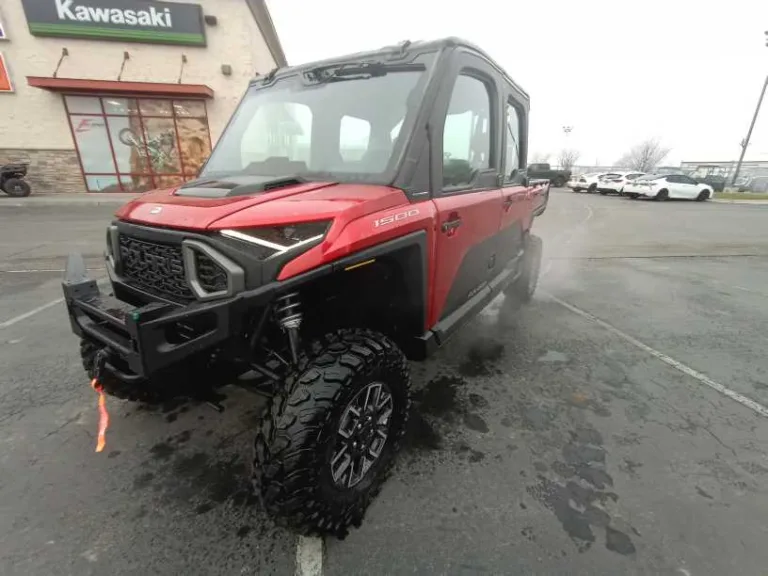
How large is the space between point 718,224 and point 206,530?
17.5m

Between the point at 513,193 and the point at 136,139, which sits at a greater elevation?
the point at 136,139

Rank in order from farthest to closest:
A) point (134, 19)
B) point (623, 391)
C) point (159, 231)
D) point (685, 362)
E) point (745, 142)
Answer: point (745, 142) < point (134, 19) < point (685, 362) < point (623, 391) < point (159, 231)

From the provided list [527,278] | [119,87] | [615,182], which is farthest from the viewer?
[615,182]

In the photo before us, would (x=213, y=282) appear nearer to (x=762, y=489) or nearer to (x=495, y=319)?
(x=762, y=489)

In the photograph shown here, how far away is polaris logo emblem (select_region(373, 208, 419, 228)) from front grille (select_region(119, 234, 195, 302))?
897mm

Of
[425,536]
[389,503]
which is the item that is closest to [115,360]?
[389,503]

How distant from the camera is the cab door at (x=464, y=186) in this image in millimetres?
2316

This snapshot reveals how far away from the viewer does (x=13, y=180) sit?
1542 centimetres

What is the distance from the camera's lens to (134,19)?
51.9 ft

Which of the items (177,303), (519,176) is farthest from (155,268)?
(519,176)

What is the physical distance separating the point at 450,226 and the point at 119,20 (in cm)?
2027

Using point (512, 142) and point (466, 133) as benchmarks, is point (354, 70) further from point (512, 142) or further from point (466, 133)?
point (512, 142)

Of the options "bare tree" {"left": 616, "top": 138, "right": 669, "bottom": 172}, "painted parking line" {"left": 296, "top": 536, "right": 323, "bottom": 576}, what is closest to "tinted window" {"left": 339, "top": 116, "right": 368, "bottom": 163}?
"painted parking line" {"left": 296, "top": 536, "right": 323, "bottom": 576}

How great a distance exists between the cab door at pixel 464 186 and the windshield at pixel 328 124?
0.79ft
